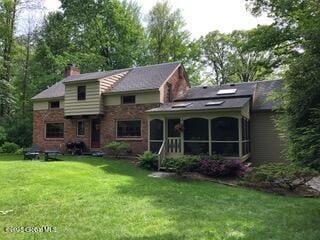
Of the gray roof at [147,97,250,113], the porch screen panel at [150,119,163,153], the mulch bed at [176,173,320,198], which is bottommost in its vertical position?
the mulch bed at [176,173,320,198]

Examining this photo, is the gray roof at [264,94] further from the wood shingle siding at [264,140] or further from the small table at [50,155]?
the small table at [50,155]

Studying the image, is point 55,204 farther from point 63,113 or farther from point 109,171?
point 63,113

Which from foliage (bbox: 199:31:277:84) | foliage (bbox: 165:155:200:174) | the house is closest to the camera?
foliage (bbox: 165:155:200:174)

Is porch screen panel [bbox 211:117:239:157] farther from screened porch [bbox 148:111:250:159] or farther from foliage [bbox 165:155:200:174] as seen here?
foliage [bbox 165:155:200:174]

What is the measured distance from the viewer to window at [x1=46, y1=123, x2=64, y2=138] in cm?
2378

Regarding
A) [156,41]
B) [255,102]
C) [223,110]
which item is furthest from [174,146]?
[156,41]

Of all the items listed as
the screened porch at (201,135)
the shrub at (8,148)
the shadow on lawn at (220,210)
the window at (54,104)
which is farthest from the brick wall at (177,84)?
the shrub at (8,148)

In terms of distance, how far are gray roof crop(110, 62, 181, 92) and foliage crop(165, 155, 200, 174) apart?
5.79 m

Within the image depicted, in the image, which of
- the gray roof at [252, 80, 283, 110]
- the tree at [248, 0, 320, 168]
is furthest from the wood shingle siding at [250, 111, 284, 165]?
the tree at [248, 0, 320, 168]

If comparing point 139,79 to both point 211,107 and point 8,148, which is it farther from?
point 8,148

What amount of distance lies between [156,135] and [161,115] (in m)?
1.31

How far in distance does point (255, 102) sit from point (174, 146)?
5.46 meters

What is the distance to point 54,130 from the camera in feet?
79.2

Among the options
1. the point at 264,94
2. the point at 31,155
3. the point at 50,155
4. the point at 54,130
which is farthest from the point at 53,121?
the point at 264,94
